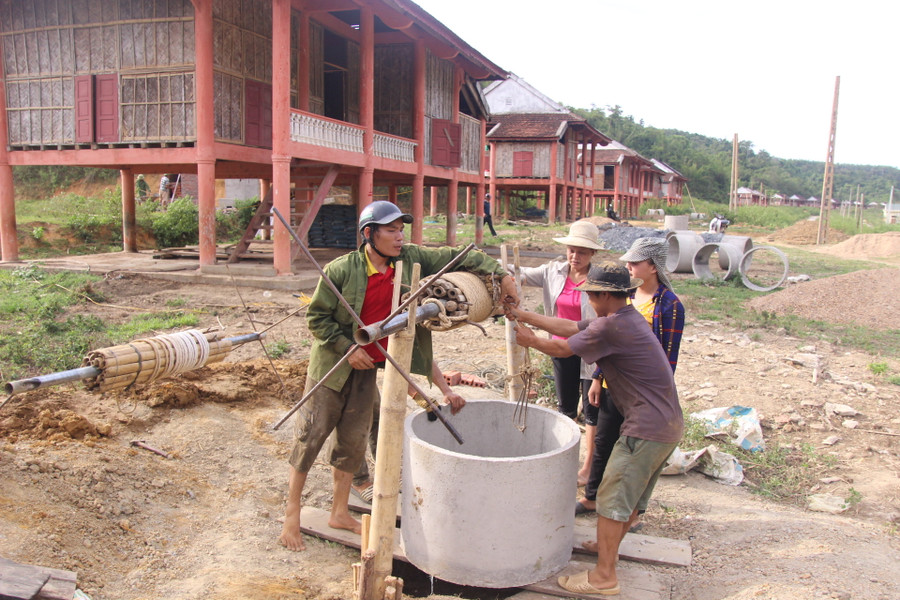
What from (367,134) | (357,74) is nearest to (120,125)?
(367,134)

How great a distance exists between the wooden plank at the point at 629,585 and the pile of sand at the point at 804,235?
101ft

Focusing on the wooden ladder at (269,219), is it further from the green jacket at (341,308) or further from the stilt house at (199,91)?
the green jacket at (341,308)

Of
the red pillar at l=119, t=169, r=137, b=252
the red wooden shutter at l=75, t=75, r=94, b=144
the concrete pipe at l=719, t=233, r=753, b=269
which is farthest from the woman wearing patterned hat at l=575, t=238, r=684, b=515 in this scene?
the red pillar at l=119, t=169, r=137, b=252

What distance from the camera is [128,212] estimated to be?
51.8 feet

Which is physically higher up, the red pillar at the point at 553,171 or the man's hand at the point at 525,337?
the red pillar at the point at 553,171

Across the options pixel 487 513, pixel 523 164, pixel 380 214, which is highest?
pixel 523 164

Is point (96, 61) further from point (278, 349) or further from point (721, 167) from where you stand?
point (721, 167)

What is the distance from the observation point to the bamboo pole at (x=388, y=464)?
2.76 m

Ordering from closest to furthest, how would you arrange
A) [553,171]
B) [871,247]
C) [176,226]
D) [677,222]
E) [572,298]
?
A: [572,298]
[176,226]
[677,222]
[871,247]
[553,171]

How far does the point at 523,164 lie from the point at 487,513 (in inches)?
1136

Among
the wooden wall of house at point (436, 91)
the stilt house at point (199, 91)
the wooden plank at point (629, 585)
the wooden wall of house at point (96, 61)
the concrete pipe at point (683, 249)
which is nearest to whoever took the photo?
the wooden plank at point (629, 585)

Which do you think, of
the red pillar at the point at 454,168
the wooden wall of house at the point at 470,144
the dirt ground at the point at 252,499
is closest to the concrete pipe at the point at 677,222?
the wooden wall of house at the point at 470,144

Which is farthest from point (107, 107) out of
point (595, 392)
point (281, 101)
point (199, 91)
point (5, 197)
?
point (595, 392)

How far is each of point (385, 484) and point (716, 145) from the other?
365 feet
